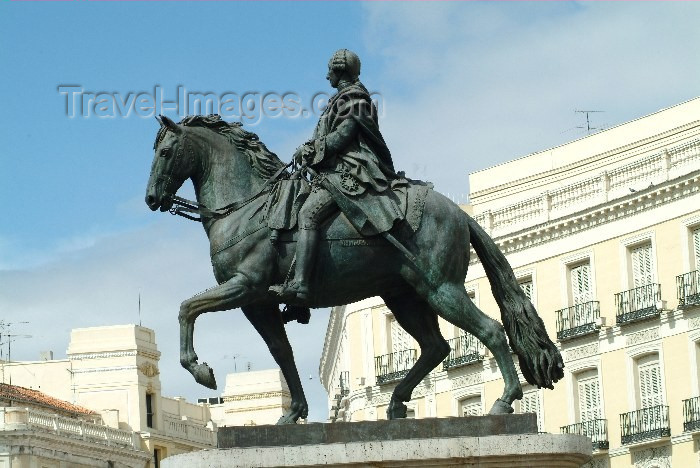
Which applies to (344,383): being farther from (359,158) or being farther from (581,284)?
(359,158)

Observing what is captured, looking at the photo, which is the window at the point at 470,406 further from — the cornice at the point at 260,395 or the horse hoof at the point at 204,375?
the cornice at the point at 260,395

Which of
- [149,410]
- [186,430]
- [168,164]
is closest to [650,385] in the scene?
[168,164]

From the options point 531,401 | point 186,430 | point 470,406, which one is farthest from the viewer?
point 186,430

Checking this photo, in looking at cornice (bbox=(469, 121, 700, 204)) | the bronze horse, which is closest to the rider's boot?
the bronze horse

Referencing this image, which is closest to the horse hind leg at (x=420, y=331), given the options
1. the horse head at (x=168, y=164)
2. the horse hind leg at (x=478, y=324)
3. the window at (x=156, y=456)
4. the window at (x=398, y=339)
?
the horse hind leg at (x=478, y=324)

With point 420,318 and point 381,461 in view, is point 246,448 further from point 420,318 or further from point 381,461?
point 420,318

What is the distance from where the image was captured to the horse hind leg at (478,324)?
57.0ft

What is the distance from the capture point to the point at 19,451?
78.5 meters

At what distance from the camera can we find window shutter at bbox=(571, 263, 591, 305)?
55125 millimetres

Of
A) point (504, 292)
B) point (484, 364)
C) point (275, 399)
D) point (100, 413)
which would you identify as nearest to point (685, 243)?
point (484, 364)

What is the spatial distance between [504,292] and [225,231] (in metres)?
2.72

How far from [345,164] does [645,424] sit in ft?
117

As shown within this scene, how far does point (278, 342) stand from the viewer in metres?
17.8

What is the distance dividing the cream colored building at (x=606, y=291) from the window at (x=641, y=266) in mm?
48
